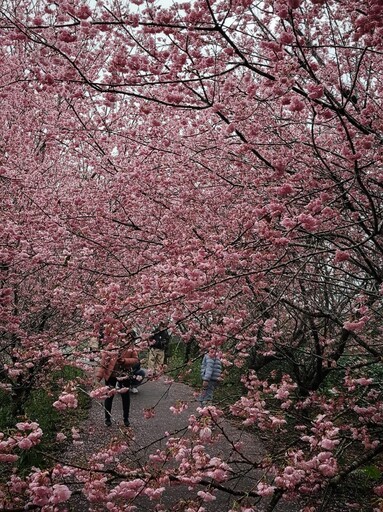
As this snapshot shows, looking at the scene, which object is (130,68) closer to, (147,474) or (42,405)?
(147,474)

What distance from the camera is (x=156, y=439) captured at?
6.79m

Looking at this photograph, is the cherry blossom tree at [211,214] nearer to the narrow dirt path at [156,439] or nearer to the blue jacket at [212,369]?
the narrow dirt path at [156,439]

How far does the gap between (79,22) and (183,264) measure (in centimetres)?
221

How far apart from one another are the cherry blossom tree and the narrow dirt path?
0.83ft

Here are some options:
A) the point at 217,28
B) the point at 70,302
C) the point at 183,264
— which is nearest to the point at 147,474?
the point at 183,264

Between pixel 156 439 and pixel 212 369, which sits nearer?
pixel 156 439

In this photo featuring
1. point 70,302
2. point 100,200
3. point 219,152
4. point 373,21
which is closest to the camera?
point 373,21

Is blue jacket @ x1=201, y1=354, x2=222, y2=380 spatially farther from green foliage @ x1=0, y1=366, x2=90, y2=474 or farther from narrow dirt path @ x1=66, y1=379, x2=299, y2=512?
green foliage @ x1=0, y1=366, x2=90, y2=474

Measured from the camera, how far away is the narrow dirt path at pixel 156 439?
4771 mm

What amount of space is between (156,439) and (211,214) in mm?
3618

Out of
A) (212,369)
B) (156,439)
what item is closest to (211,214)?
(212,369)

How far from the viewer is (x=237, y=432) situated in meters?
7.81

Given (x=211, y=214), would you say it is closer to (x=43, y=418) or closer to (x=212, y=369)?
(x=212, y=369)

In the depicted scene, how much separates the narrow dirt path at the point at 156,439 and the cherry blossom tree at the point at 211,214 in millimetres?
254
